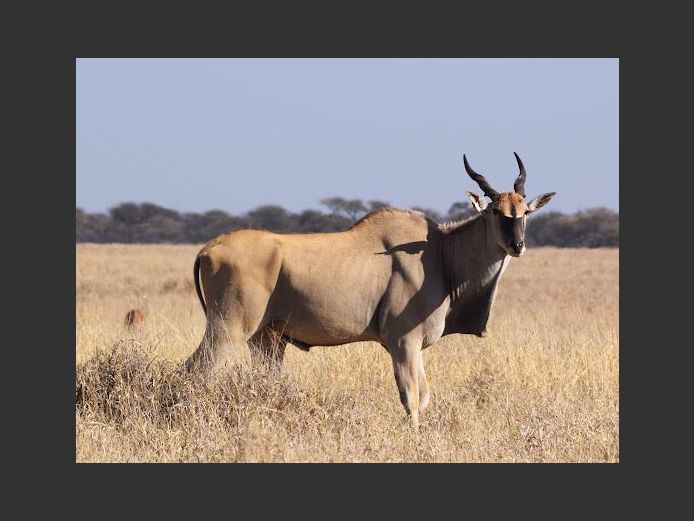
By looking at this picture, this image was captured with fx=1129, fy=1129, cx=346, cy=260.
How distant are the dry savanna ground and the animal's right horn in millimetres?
2045

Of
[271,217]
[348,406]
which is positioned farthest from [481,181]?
[271,217]

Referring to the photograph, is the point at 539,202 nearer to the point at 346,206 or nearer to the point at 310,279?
the point at 310,279

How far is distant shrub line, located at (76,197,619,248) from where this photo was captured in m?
64.8

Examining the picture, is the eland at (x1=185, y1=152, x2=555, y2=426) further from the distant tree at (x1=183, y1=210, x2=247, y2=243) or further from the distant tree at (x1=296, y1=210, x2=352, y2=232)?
the distant tree at (x1=183, y1=210, x2=247, y2=243)

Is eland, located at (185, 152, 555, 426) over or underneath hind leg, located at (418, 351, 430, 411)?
over

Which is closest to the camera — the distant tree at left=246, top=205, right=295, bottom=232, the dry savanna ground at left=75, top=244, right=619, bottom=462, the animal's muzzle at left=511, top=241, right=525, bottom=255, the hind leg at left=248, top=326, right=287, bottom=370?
the dry savanna ground at left=75, top=244, right=619, bottom=462

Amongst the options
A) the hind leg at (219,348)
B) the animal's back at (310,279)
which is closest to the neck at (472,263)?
the animal's back at (310,279)

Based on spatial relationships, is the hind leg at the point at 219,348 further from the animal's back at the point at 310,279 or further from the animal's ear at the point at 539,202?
the animal's ear at the point at 539,202

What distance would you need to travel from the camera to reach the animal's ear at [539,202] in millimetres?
10573

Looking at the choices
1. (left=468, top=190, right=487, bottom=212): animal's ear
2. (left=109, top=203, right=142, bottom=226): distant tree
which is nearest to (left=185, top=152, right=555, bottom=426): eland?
(left=468, top=190, right=487, bottom=212): animal's ear

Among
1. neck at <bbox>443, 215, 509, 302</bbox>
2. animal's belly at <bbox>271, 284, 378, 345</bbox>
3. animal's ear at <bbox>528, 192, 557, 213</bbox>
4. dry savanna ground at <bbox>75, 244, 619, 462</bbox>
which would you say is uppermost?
animal's ear at <bbox>528, 192, 557, 213</bbox>

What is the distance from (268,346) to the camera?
36.3 ft

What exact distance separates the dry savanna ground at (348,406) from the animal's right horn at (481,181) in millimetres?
2045

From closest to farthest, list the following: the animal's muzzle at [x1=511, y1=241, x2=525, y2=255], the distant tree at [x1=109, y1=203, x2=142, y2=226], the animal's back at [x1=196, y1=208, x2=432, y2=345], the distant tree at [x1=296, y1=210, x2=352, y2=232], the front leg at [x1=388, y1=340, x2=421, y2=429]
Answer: the animal's muzzle at [x1=511, y1=241, x2=525, y2=255]
the front leg at [x1=388, y1=340, x2=421, y2=429]
the animal's back at [x1=196, y1=208, x2=432, y2=345]
the distant tree at [x1=296, y1=210, x2=352, y2=232]
the distant tree at [x1=109, y1=203, x2=142, y2=226]
